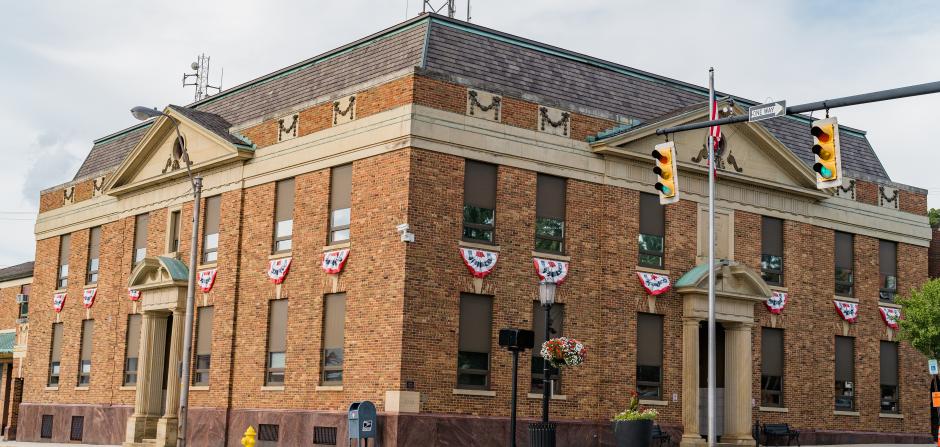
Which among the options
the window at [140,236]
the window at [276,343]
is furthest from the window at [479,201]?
the window at [140,236]

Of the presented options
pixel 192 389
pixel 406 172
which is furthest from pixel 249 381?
pixel 406 172

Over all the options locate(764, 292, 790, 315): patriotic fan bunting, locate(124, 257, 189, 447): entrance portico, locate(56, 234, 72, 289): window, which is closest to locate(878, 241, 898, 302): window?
locate(764, 292, 790, 315): patriotic fan bunting

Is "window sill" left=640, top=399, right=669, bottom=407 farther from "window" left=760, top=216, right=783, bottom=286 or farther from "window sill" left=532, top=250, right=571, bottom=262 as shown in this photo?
"window" left=760, top=216, right=783, bottom=286

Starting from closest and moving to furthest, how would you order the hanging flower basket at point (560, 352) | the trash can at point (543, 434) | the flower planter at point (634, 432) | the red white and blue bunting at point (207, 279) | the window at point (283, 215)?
the trash can at point (543, 434), the hanging flower basket at point (560, 352), the flower planter at point (634, 432), the window at point (283, 215), the red white and blue bunting at point (207, 279)

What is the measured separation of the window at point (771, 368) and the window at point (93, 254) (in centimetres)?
2354

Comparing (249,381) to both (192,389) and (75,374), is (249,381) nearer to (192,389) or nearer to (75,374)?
(192,389)

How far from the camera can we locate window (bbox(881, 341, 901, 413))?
1567 inches

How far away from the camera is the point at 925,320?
36500mm

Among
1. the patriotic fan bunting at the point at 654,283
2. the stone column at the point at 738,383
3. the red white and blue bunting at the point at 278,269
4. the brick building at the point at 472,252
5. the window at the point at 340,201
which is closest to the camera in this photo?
the brick building at the point at 472,252

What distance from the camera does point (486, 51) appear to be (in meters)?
33.5

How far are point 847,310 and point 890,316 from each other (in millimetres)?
2386

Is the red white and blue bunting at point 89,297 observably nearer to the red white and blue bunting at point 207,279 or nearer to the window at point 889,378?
the red white and blue bunting at point 207,279

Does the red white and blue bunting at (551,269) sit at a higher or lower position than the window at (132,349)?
higher

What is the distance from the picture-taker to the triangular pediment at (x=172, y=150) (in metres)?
36.1
